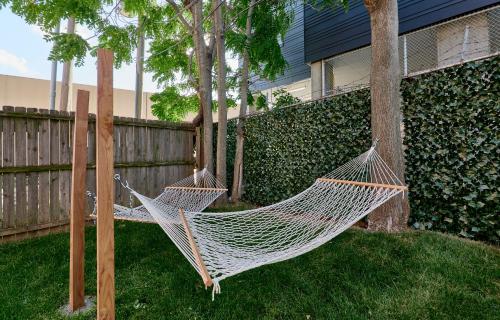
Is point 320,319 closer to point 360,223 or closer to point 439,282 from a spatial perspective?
point 439,282

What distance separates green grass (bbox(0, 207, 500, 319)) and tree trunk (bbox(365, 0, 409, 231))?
204 mm

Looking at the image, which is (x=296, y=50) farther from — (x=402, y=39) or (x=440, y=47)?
(x=440, y=47)

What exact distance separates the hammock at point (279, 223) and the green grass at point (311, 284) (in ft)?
1.00

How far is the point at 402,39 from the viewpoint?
18.5 feet

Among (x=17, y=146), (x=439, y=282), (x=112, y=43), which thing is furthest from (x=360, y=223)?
(x=112, y=43)

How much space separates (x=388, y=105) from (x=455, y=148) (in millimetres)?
667

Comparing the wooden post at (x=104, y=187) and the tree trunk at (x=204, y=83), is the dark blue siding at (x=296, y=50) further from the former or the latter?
the wooden post at (x=104, y=187)

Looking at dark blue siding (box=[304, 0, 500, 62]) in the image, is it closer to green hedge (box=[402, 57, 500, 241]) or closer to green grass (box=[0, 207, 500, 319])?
green hedge (box=[402, 57, 500, 241])

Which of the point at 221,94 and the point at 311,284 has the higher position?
the point at 221,94

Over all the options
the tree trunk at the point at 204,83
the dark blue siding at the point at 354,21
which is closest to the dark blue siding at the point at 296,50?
the dark blue siding at the point at 354,21

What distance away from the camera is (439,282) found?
193 cm

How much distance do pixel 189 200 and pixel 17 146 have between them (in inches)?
75.8

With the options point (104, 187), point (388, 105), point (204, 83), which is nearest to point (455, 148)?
point (388, 105)

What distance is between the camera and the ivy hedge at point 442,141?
2404 millimetres
